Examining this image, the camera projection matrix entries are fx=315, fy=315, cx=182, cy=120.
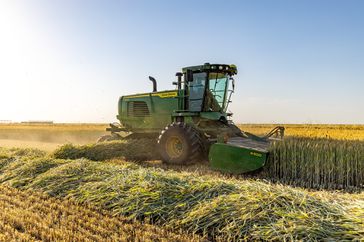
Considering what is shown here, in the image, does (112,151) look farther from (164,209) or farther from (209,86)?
(164,209)

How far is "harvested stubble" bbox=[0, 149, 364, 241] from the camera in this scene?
298 centimetres

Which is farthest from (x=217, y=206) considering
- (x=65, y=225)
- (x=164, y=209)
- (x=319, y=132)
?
(x=319, y=132)

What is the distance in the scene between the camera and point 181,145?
789cm

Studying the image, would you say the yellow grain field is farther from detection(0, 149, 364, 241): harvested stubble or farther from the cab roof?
detection(0, 149, 364, 241): harvested stubble

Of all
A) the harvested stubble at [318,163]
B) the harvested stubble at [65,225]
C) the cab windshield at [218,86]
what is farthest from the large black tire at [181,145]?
the harvested stubble at [65,225]

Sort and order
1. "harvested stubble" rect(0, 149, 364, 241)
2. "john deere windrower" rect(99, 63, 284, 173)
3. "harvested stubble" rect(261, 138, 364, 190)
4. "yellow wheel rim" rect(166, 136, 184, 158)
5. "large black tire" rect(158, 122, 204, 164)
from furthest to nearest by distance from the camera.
Result: "yellow wheel rim" rect(166, 136, 184, 158) → "large black tire" rect(158, 122, 204, 164) → "john deere windrower" rect(99, 63, 284, 173) → "harvested stubble" rect(261, 138, 364, 190) → "harvested stubble" rect(0, 149, 364, 241)

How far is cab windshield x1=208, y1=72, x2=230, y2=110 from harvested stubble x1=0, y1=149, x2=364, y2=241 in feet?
13.8

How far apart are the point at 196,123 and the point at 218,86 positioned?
1.19 meters

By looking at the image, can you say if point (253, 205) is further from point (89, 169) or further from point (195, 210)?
point (89, 169)

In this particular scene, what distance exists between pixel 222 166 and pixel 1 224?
4176mm

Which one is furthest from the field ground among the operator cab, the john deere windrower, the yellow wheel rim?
the operator cab

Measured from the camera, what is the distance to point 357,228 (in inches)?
111

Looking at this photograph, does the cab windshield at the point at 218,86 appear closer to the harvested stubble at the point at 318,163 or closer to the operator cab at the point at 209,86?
the operator cab at the point at 209,86

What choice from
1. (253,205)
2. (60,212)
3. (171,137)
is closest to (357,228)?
(253,205)
